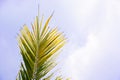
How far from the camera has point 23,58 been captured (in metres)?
5.85

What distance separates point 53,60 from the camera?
19.4 ft

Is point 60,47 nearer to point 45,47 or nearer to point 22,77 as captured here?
point 45,47

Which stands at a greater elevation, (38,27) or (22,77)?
(38,27)

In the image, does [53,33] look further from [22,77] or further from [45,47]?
[22,77]

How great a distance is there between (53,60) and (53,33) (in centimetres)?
35

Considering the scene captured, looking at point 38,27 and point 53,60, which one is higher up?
point 38,27

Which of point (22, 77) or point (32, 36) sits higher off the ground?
point (32, 36)

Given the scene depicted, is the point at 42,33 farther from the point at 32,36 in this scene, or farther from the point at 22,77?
the point at 22,77

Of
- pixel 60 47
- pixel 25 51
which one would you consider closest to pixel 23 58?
pixel 25 51

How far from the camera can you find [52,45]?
5875 millimetres

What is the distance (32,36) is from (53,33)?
0.93 ft

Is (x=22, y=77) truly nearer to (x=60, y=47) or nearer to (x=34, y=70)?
(x=34, y=70)

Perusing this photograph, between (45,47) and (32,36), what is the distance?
0.21m

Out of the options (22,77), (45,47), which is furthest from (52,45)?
(22,77)
